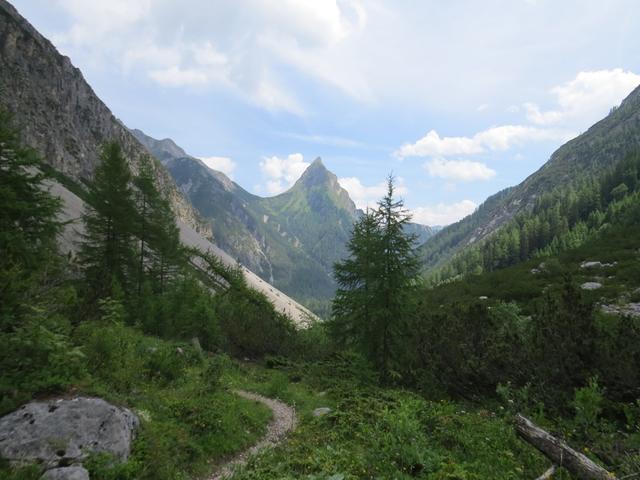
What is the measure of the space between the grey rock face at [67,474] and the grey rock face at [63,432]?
0.20 meters

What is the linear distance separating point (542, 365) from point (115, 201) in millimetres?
25514

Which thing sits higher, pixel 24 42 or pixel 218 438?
pixel 24 42

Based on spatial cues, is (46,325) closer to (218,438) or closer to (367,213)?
(218,438)

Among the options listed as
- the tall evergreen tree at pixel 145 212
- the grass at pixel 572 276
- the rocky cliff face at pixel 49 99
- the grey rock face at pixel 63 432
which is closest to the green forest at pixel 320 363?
the tall evergreen tree at pixel 145 212

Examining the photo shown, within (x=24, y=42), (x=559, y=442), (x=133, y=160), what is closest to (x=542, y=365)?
(x=559, y=442)

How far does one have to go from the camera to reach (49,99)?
8988 centimetres

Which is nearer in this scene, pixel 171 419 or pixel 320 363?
pixel 171 419

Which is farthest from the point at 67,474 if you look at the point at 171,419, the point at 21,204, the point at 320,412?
the point at 21,204

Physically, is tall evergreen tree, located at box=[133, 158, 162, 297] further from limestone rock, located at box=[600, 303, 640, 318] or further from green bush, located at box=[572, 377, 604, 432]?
limestone rock, located at box=[600, 303, 640, 318]

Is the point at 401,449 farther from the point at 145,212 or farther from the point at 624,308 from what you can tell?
the point at 624,308

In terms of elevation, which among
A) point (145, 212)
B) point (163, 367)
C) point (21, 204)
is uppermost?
point (145, 212)

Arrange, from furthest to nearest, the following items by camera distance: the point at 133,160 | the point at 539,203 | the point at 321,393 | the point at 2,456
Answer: the point at 539,203 → the point at 133,160 → the point at 321,393 → the point at 2,456

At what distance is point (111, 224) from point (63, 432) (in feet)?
68.8

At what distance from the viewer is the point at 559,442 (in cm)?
585
